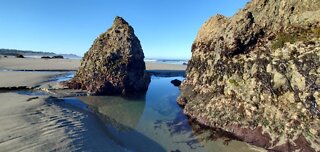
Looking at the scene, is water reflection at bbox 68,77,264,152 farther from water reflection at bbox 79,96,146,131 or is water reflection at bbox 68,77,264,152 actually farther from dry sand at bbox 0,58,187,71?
dry sand at bbox 0,58,187,71

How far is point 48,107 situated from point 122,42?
1244cm

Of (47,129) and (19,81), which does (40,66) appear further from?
(47,129)

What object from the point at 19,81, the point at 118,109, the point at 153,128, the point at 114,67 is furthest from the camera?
the point at 19,81

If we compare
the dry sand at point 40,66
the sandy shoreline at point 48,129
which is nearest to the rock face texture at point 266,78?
the sandy shoreline at point 48,129

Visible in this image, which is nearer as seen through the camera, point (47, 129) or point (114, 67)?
point (47, 129)

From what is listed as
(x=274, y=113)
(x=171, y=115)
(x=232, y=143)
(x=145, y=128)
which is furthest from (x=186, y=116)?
(x=274, y=113)

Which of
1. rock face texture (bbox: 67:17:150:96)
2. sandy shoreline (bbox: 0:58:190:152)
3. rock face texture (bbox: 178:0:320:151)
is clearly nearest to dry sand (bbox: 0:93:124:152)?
sandy shoreline (bbox: 0:58:190:152)

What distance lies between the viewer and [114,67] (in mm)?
26062

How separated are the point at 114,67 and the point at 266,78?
15271 millimetres

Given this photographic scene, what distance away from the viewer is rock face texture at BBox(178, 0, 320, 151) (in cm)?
1281

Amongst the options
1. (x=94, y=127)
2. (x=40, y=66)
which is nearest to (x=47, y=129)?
(x=94, y=127)

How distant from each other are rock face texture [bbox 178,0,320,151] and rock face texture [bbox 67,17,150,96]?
7.49m

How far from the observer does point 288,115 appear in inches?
520

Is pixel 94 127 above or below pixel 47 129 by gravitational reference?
below
